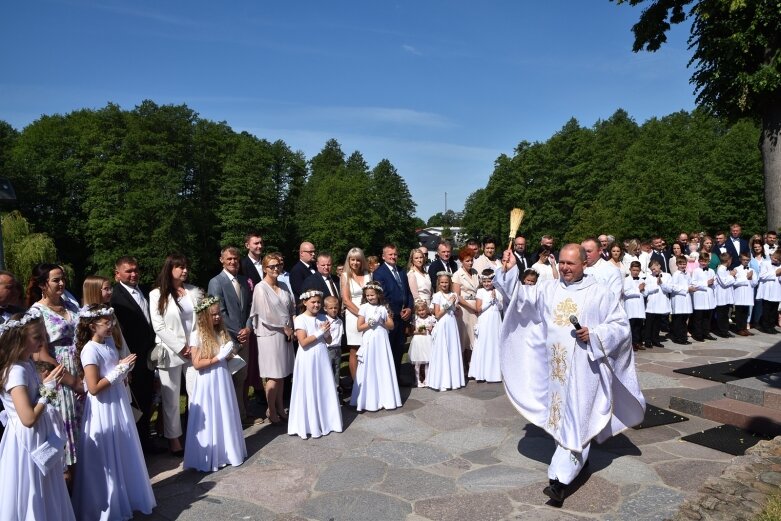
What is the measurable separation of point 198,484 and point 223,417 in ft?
2.23

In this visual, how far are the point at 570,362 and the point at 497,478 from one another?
4.38ft

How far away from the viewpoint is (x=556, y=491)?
4.90 metres

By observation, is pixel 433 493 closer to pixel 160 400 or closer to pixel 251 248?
pixel 160 400

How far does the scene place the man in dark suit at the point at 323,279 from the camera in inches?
320

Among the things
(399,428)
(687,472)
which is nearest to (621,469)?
(687,472)

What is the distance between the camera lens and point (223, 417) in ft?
19.3

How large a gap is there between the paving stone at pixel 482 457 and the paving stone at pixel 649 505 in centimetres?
142

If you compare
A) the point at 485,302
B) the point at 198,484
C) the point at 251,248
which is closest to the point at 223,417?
the point at 198,484

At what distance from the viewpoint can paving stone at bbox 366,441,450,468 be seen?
19.5 feet

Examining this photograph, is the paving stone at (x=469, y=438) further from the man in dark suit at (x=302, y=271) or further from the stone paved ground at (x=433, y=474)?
the man in dark suit at (x=302, y=271)

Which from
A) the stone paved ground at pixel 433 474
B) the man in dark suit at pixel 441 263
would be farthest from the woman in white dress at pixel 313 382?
the man in dark suit at pixel 441 263

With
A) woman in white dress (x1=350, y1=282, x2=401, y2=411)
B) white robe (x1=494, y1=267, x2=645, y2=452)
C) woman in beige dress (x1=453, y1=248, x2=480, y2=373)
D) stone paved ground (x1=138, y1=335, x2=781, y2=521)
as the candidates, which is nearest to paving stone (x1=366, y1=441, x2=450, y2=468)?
stone paved ground (x1=138, y1=335, x2=781, y2=521)

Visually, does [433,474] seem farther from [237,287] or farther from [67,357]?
[67,357]

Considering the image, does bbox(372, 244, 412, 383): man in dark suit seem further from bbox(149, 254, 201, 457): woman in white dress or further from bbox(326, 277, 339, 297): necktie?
bbox(149, 254, 201, 457): woman in white dress
